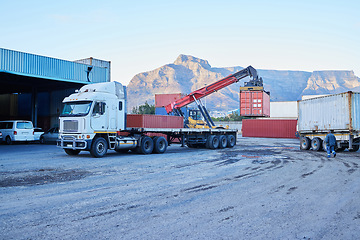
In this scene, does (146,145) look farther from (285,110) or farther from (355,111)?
(285,110)

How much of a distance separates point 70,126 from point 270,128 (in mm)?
39091

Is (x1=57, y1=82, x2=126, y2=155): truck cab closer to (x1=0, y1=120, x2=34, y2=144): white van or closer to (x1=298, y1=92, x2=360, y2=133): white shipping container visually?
(x1=0, y1=120, x2=34, y2=144): white van

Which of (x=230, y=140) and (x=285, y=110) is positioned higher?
(x=285, y=110)

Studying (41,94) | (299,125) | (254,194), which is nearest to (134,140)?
(254,194)

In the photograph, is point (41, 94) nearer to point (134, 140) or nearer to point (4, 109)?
point (4, 109)

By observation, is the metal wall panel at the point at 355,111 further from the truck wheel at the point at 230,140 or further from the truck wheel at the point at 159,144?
the truck wheel at the point at 159,144

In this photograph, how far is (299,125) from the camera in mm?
22547

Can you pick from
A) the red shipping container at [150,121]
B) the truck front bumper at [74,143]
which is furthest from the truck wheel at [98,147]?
the red shipping container at [150,121]

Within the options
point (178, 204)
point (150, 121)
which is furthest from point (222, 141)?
point (178, 204)

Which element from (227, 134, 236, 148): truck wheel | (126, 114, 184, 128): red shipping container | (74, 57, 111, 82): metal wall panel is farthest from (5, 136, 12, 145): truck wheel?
(227, 134, 236, 148): truck wheel

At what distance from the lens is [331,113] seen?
19.9 metres

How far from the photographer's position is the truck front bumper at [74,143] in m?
14.9

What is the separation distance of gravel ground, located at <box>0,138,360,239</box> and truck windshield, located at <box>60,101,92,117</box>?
4391 millimetres

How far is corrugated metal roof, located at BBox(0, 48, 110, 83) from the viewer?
2230 centimetres
